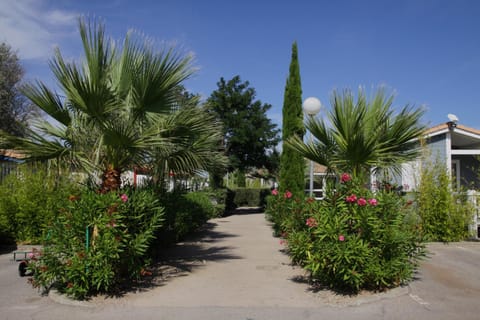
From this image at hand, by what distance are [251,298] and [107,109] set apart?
3718 millimetres

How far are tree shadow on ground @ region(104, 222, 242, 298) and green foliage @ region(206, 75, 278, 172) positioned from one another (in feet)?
36.2

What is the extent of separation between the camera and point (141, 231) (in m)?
6.08

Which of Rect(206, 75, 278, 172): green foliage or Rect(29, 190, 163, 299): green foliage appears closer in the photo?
Rect(29, 190, 163, 299): green foliage

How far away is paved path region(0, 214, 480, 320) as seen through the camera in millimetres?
5188

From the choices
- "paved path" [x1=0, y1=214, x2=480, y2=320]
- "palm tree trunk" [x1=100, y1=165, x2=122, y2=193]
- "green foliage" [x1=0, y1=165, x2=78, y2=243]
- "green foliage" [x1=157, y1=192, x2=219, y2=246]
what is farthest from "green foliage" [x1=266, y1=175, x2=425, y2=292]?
"green foliage" [x1=0, y1=165, x2=78, y2=243]

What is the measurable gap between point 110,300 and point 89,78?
336cm

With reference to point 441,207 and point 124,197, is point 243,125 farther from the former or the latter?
point 124,197

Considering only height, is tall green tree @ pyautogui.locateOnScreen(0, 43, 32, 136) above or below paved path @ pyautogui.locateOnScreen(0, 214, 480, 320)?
above

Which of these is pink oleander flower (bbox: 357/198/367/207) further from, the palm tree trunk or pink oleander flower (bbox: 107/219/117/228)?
the palm tree trunk

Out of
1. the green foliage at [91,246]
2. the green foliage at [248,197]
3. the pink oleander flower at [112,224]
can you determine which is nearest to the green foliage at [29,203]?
the green foliage at [91,246]

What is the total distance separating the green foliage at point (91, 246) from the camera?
5.41m

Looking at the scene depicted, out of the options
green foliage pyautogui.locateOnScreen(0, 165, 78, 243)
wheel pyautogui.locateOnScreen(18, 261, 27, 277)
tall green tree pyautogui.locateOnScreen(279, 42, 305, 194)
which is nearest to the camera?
wheel pyautogui.locateOnScreen(18, 261, 27, 277)

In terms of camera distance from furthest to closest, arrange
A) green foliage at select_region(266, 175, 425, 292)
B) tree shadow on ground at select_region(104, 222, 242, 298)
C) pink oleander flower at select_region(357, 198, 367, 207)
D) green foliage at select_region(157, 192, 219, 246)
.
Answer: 1. green foliage at select_region(157, 192, 219, 246)
2. tree shadow on ground at select_region(104, 222, 242, 298)
3. pink oleander flower at select_region(357, 198, 367, 207)
4. green foliage at select_region(266, 175, 425, 292)

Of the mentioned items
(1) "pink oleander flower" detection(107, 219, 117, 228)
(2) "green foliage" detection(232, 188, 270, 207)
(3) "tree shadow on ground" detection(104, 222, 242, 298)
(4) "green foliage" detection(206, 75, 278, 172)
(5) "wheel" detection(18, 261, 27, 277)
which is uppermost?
(4) "green foliage" detection(206, 75, 278, 172)
